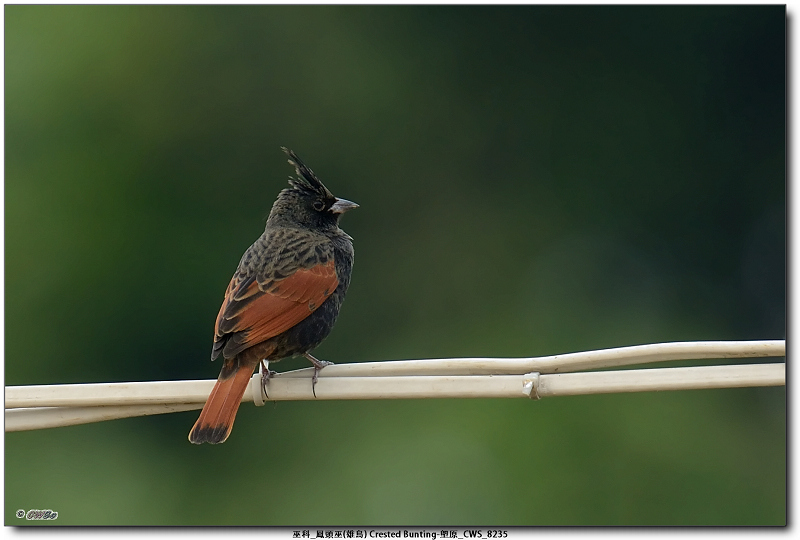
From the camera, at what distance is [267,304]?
13.1 ft

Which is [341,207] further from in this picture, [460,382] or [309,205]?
[460,382]

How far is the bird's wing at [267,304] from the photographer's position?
12.6 feet

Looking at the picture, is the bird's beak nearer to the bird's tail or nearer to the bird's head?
the bird's head

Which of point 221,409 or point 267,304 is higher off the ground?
point 267,304

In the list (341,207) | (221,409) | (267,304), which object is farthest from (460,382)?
(341,207)

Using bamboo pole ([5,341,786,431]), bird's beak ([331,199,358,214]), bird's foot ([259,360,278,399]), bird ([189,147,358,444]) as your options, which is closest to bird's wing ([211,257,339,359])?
bird ([189,147,358,444])

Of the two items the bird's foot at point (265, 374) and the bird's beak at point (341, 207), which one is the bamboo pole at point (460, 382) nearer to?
the bird's foot at point (265, 374)

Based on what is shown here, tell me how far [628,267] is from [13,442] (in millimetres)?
5106

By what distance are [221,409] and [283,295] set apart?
69 centimetres

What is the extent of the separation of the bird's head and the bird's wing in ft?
1.54

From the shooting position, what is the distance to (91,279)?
7469mm

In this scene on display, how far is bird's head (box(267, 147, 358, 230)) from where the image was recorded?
15.6 ft

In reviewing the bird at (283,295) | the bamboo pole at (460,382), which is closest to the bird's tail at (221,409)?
the bird at (283,295)


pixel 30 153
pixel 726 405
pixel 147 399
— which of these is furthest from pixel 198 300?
pixel 147 399
